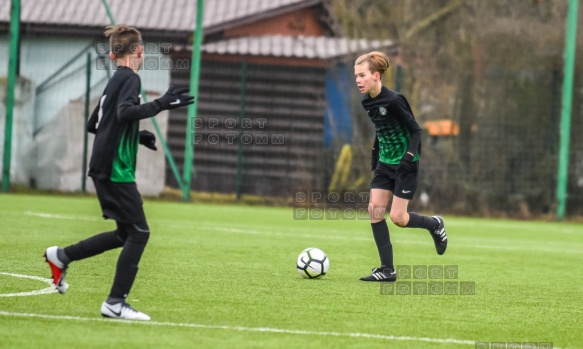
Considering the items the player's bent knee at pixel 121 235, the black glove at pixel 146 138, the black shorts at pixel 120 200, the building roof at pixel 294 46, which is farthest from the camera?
the building roof at pixel 294 46

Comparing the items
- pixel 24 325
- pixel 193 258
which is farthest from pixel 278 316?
pixel 193 258

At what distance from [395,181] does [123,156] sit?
3157 mm

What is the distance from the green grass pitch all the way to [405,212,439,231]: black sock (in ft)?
1.64

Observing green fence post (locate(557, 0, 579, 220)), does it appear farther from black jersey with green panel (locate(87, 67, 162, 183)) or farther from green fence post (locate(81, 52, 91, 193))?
black jersey with green panel (locate(87, 67, 162, 183))

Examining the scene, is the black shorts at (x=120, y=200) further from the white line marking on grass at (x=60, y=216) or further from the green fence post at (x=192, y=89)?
the green fence post at (x=192, y=89)

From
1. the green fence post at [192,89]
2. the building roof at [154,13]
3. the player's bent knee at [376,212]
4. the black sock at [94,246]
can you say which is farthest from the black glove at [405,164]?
the building roof at [154,13]

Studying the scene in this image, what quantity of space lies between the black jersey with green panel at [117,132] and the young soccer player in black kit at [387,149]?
276 centimetres

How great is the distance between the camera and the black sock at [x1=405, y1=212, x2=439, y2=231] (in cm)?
909

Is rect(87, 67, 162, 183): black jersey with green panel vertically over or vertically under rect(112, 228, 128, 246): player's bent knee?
over

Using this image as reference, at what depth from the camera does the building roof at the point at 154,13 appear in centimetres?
2356

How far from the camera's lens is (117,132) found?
6.11 meters

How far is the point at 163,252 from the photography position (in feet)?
33.6

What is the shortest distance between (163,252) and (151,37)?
548 inches

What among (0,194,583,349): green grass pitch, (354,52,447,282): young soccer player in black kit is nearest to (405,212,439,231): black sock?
(354,52,447,282): young soccer player in black kit
